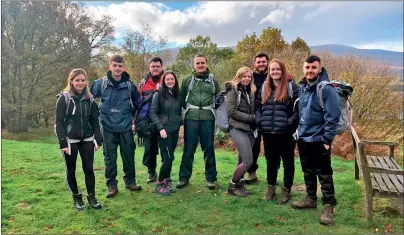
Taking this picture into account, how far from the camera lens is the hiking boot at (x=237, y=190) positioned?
6.00m

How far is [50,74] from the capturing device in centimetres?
2502

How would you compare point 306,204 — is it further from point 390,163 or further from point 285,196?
point 390,163

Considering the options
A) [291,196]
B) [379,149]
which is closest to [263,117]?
[291,196]

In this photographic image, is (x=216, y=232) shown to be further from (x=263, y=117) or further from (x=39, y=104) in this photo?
(x=39, y=104)

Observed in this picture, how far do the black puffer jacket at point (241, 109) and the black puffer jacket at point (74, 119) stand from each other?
2.25 meters

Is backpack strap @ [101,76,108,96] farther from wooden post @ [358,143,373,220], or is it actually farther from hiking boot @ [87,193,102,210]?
wooden post @ [358,143,373,220]

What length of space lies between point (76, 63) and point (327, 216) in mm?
26396

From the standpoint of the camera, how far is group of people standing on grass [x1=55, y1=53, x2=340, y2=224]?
497cm

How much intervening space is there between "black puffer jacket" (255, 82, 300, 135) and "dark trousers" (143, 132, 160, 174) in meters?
2.15

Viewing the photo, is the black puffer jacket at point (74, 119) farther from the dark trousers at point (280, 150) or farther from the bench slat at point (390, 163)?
the bench slat at point (390, 163)

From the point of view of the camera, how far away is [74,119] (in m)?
5.14

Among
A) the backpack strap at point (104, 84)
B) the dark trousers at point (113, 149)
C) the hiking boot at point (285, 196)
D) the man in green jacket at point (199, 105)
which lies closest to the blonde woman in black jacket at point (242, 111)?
the man in green jacket at point (199, 105)

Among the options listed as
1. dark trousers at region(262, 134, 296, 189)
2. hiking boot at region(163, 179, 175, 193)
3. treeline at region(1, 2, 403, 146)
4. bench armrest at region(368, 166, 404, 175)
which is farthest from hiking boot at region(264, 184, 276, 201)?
treeline at region(1, 2, 403, 146)

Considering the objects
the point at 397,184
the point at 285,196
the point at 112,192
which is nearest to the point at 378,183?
the point at 397,184
